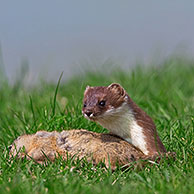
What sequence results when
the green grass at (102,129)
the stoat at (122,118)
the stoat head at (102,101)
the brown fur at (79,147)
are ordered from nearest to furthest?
the green grass at (102,129)
the brown fur at (79,147)
the stoat head at (102,101)
the stoat at (122,118)

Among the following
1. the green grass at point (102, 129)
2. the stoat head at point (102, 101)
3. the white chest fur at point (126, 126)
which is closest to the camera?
the green grass at point (102, 129)

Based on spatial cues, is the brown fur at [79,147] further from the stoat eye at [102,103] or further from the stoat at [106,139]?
the stoat eye at [102,103]

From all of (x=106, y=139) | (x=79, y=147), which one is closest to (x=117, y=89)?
(x=106, y=139)

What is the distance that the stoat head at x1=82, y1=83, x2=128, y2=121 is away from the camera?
17.9 feet

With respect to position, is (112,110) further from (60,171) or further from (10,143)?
(10,143)

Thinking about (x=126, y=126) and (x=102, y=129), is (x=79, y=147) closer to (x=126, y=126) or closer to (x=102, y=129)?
(x=126, y=126)

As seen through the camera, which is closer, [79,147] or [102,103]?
Result: [79,147]

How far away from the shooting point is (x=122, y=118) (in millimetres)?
5734

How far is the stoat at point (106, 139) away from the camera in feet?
17.7

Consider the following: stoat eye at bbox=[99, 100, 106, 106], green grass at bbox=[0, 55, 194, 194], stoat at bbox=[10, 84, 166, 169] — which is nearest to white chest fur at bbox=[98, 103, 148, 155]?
stoat at bbox=[10, 84, 166, 169]

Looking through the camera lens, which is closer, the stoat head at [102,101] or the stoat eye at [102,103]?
the stoat head at [102,101]

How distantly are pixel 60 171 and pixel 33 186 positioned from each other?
74 cm

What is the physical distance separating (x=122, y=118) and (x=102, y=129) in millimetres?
803

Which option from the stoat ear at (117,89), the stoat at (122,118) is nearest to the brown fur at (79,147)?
the stoat at (122,118)
